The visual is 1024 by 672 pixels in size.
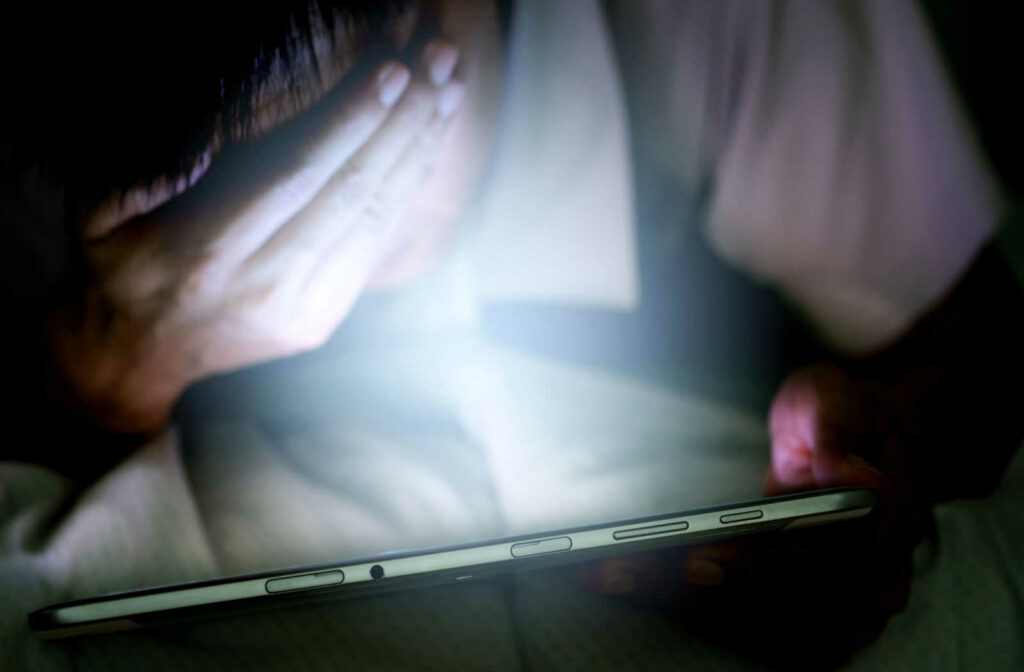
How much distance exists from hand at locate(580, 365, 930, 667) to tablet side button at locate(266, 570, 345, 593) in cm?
15

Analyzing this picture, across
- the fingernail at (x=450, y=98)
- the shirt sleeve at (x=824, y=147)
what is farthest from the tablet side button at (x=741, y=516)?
the fingernail at (x=450, y=98)

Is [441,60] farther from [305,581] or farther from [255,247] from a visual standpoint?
[305,581]

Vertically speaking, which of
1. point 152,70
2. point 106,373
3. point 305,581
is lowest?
point 305,581

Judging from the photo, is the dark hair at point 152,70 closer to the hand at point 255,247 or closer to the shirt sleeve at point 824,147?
the hand at point 255,247

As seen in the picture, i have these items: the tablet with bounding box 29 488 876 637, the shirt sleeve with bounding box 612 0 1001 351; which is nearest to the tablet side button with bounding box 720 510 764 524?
the tablet with bounding box 29 488 876 637

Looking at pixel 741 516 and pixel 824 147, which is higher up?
pixel 824 147

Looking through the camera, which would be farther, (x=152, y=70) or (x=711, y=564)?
(x=711, y=564)

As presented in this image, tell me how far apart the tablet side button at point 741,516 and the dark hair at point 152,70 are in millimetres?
269

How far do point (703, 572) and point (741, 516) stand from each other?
70 millimetres

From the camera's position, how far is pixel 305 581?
277 millimetres

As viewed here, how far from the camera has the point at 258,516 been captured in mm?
319

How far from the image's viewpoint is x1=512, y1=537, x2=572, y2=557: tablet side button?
0.29 m

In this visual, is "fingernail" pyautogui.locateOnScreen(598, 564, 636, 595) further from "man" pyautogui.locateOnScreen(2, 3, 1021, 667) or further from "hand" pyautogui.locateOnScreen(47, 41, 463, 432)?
"hand" pyautogui.locateOnScreen(47, 41, 463, 432)

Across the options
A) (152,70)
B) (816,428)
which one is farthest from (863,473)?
(152,70)
